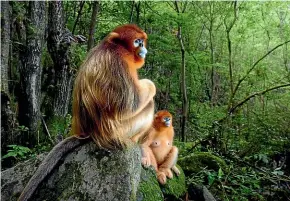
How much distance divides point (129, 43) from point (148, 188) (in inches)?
55.8

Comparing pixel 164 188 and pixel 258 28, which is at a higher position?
pixel 258 28

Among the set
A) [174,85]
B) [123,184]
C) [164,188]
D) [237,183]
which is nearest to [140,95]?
[123,184]

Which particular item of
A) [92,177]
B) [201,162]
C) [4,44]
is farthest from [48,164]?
[4,44]

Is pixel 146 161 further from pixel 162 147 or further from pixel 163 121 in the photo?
pixel 163 121

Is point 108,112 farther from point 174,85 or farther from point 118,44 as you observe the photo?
point 174,85

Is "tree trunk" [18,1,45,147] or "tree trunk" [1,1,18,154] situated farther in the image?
"tree trunk" [18,1,45,147]

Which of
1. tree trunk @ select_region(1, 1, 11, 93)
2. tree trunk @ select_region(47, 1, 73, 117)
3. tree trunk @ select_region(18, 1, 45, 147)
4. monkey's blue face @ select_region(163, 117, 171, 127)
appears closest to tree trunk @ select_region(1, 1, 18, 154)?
tree trunk @ select_region(1, 1, 11, 93)

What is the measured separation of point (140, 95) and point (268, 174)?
117 inches

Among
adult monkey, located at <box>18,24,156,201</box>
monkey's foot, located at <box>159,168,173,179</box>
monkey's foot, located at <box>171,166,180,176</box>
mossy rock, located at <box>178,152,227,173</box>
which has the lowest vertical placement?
mossy rock, located at <box>178,152,227,173</box>

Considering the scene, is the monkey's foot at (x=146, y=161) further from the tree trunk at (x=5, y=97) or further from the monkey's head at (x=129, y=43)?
the tree trunk at (x=5, y=97)

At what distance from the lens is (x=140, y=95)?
2.97 metres

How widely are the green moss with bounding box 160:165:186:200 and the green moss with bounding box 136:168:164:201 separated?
353 mm

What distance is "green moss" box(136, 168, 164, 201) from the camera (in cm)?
344

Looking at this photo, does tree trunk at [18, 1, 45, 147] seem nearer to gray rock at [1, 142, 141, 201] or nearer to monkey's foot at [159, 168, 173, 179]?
monkey's foot at [159, 168, 173, 179]
